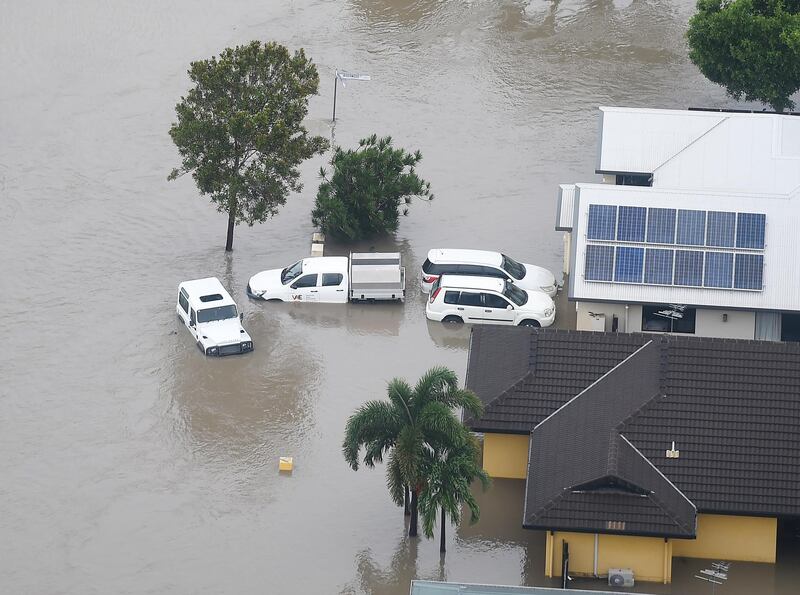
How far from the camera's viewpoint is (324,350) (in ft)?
153

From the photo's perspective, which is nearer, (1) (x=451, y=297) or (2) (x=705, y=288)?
(2) (x=705, y=288)

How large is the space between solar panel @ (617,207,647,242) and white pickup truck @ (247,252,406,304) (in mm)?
7542

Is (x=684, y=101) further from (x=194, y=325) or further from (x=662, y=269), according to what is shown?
(x=194, y=325)

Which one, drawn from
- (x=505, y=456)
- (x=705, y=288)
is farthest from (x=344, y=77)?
(x=505, y=456)

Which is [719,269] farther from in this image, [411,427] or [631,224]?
[411,427]

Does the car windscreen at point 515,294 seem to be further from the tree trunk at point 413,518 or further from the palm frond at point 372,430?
the palm frond at point 372,430

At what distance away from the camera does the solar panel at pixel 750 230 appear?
147ft

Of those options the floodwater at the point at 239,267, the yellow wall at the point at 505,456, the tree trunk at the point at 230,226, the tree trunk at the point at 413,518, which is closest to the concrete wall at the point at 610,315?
the floodwater at the point at 239,267

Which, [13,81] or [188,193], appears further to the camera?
[13,81]

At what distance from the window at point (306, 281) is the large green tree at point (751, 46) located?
20.4 meters

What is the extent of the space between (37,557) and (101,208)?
21575mm

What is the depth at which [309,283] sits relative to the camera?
161ft

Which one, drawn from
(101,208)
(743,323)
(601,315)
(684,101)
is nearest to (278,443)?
(601,315)

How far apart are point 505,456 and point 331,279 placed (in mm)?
11799
